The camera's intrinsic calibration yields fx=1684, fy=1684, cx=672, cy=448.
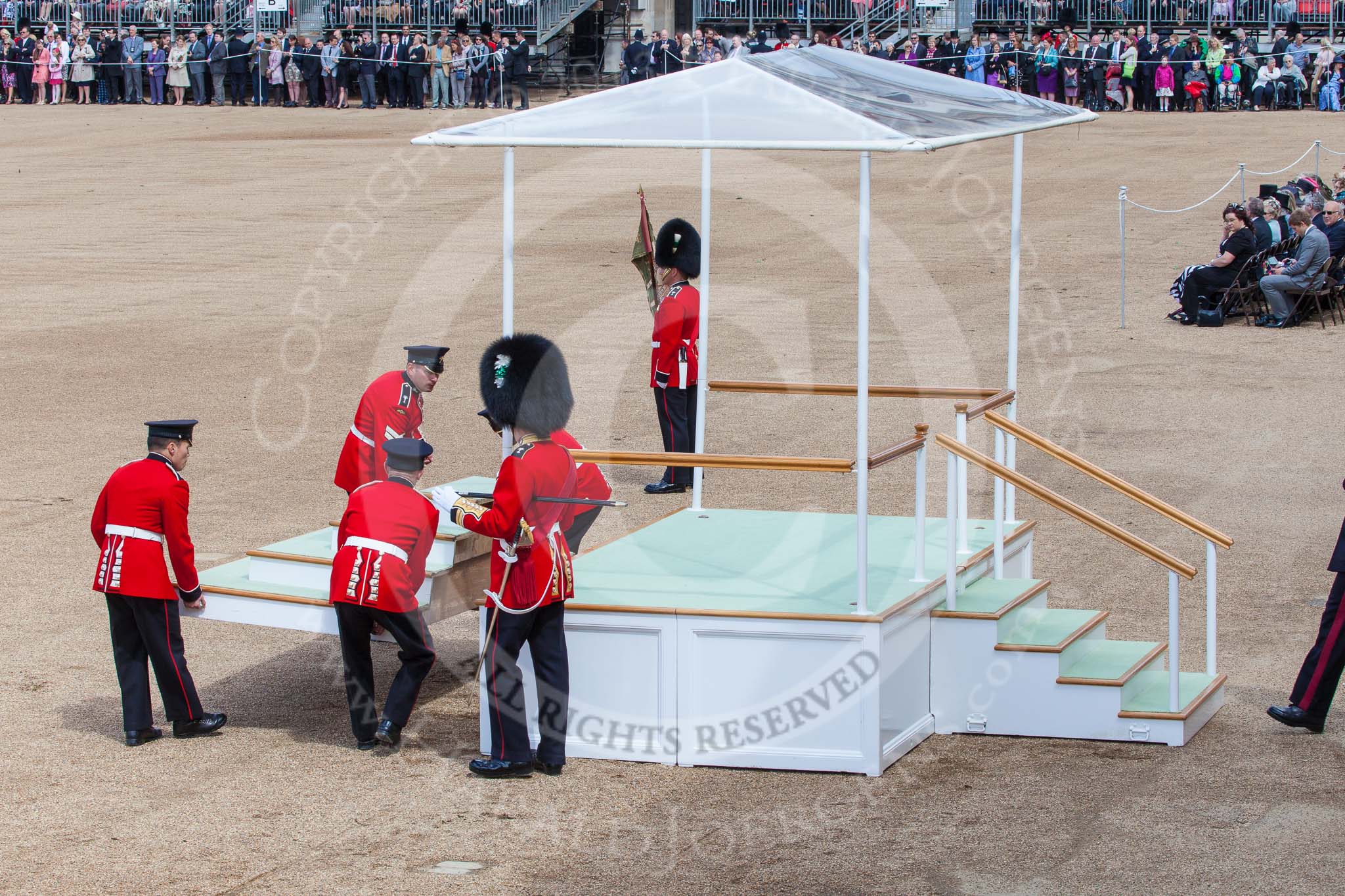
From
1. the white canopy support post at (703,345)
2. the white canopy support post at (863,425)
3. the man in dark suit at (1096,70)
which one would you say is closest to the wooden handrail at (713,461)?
the white canopy support post at (863,425)

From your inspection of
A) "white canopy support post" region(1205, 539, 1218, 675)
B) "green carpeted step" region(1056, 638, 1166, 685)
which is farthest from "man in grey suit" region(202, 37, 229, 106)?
"white canopy support post" region(1205, 539, 1218, 675)

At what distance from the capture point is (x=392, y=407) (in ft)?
24.6

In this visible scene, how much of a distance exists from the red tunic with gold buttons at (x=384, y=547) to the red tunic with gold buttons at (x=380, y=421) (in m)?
0.82

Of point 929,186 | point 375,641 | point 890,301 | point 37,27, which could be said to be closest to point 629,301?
point 890,301

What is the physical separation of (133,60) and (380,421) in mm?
31755

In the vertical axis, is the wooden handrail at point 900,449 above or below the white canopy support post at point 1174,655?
above

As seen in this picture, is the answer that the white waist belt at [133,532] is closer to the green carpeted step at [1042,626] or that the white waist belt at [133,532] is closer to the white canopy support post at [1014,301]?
the green carpeted step at [1042,626]

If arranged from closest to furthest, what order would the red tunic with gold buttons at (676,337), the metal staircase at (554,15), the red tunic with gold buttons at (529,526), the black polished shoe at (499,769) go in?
1. the red tunic with gold buttons at (529,526)
2. the black polished shoe at (499,769)
3. the red tunic with gold buttons at (676,337)
4. the metal staircase at (554,15)

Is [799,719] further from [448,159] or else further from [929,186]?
[448,159]

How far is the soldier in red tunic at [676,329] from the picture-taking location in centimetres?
1058

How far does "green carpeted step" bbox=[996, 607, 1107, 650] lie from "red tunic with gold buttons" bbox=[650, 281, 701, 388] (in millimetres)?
3704

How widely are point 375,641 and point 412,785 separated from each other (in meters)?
1.93

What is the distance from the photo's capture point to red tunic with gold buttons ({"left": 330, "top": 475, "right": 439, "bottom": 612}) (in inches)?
256

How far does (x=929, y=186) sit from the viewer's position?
2612 cm
